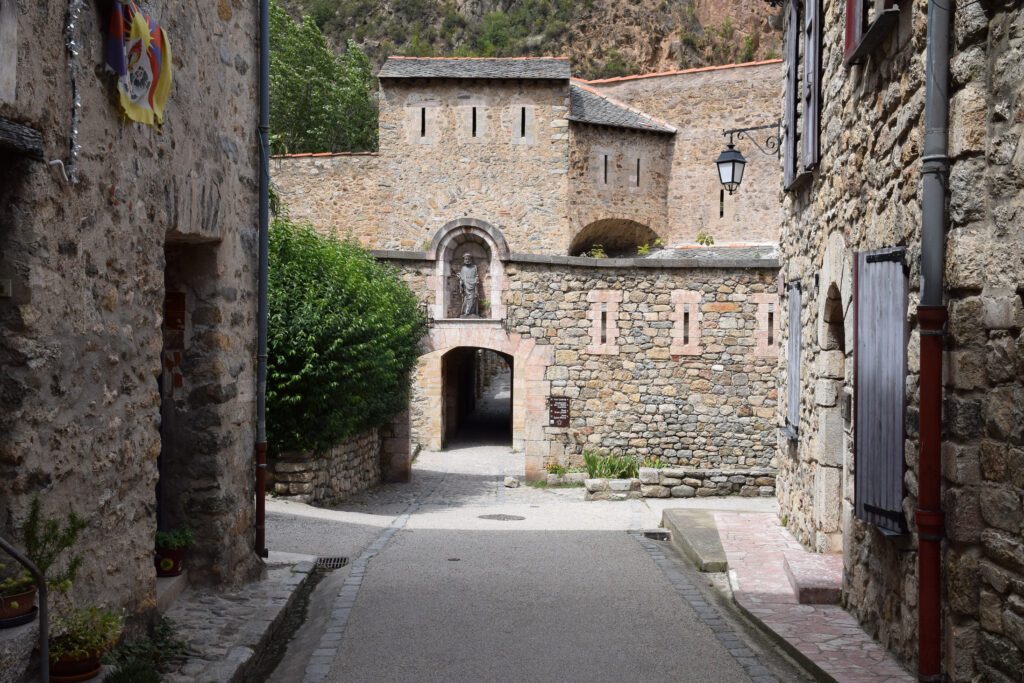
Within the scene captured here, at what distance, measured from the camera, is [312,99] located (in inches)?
1387

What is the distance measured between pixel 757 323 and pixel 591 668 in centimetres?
1140

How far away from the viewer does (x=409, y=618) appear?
6.55 m

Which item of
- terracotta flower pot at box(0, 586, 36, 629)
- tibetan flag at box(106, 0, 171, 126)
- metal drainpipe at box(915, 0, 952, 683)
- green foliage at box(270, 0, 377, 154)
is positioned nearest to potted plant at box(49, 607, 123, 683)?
terracotta flower pot at box(0, 586, 36, 629)

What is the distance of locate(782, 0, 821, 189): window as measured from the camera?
7793 millimetres

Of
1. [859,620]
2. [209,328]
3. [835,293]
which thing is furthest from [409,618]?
[835,293]

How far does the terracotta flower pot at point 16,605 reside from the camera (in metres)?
3.16

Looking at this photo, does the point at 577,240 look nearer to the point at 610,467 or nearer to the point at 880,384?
the point at 610,467

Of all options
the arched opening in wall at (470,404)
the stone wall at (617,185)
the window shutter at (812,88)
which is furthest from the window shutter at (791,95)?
the stone wall at (617,185)

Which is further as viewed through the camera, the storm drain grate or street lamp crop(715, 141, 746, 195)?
street lamp crop(715, 141, 746, 195)

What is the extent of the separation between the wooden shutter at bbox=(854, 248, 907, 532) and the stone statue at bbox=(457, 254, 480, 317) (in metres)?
10.9

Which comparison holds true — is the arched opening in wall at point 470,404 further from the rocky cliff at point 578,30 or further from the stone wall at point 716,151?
the rocky cliff at point 578,30

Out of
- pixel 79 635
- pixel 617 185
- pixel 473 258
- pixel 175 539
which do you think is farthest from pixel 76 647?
pixel 617 185

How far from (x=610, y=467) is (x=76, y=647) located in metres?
12.2

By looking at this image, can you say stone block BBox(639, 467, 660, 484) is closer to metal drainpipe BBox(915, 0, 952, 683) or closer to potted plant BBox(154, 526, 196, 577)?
potted plant BBox(154, 526, 196, 577)
